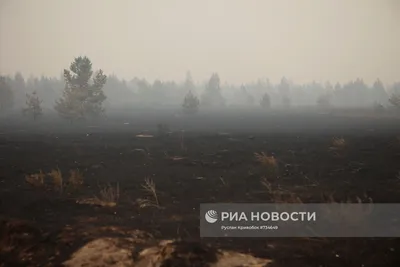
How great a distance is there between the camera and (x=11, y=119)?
726cm

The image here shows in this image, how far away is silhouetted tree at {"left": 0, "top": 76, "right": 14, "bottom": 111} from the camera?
6.66m

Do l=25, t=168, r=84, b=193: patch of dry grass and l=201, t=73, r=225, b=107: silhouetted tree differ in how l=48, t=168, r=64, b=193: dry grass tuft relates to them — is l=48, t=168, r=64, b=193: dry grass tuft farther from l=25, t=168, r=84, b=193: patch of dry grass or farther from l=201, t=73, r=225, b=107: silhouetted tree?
l=201, t=73, r=225, b=107: silhouetted tree

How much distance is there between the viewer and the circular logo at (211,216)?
16.5ft

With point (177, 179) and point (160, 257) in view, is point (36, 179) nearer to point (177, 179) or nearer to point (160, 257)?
point (177, 179)

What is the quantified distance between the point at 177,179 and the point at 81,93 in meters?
3.13

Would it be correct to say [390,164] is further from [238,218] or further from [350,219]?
[238,218]

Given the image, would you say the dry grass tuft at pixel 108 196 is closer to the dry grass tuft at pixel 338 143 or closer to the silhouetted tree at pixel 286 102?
the silhouetted tree at pixel 286 102

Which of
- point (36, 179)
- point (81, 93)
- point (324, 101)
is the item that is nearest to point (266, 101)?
point (324, 101)

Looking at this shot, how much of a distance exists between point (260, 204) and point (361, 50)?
14.9 ft

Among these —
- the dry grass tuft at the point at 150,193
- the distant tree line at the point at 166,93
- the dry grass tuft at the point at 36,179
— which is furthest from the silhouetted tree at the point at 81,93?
the dry grass tuft at the point at 150,193

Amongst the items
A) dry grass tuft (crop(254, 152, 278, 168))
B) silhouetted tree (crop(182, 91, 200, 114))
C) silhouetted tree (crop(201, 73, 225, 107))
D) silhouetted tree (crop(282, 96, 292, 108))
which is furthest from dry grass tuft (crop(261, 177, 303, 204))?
silhouetted tree (crop(182, 91, 200, 114))

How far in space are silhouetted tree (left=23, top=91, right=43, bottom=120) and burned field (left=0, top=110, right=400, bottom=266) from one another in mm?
364

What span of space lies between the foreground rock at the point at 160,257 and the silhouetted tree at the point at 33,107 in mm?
4368

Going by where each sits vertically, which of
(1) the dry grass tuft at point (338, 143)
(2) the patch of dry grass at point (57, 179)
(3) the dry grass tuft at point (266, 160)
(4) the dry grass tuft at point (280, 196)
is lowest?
(4) the dry grass tuft at point (280, 196)
